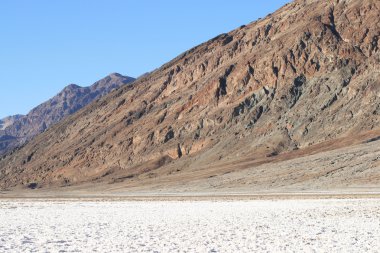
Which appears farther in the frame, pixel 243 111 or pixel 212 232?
pixel 243 111

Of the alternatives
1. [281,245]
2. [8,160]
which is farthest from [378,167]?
[8,160]

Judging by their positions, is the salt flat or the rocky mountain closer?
the salt flat

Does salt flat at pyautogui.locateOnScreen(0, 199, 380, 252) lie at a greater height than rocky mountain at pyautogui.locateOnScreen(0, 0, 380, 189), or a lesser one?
lesser

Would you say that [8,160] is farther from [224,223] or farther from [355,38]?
[224,223]

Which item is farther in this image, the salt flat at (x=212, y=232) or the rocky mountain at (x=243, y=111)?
the rocky mountain at (x=243, y=111)

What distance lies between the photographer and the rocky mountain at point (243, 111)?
89.8 metres

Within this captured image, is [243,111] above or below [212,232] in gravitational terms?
above

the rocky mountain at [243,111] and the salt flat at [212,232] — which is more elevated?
the rocky mountain at [243,111]

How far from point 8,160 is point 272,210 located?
135m

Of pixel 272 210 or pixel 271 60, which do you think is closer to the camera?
pixel 272 210

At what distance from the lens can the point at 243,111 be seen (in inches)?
4208

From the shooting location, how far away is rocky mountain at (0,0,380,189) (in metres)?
89.8

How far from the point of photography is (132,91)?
14475cm

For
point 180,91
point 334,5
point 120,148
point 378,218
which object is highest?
point 334,5
